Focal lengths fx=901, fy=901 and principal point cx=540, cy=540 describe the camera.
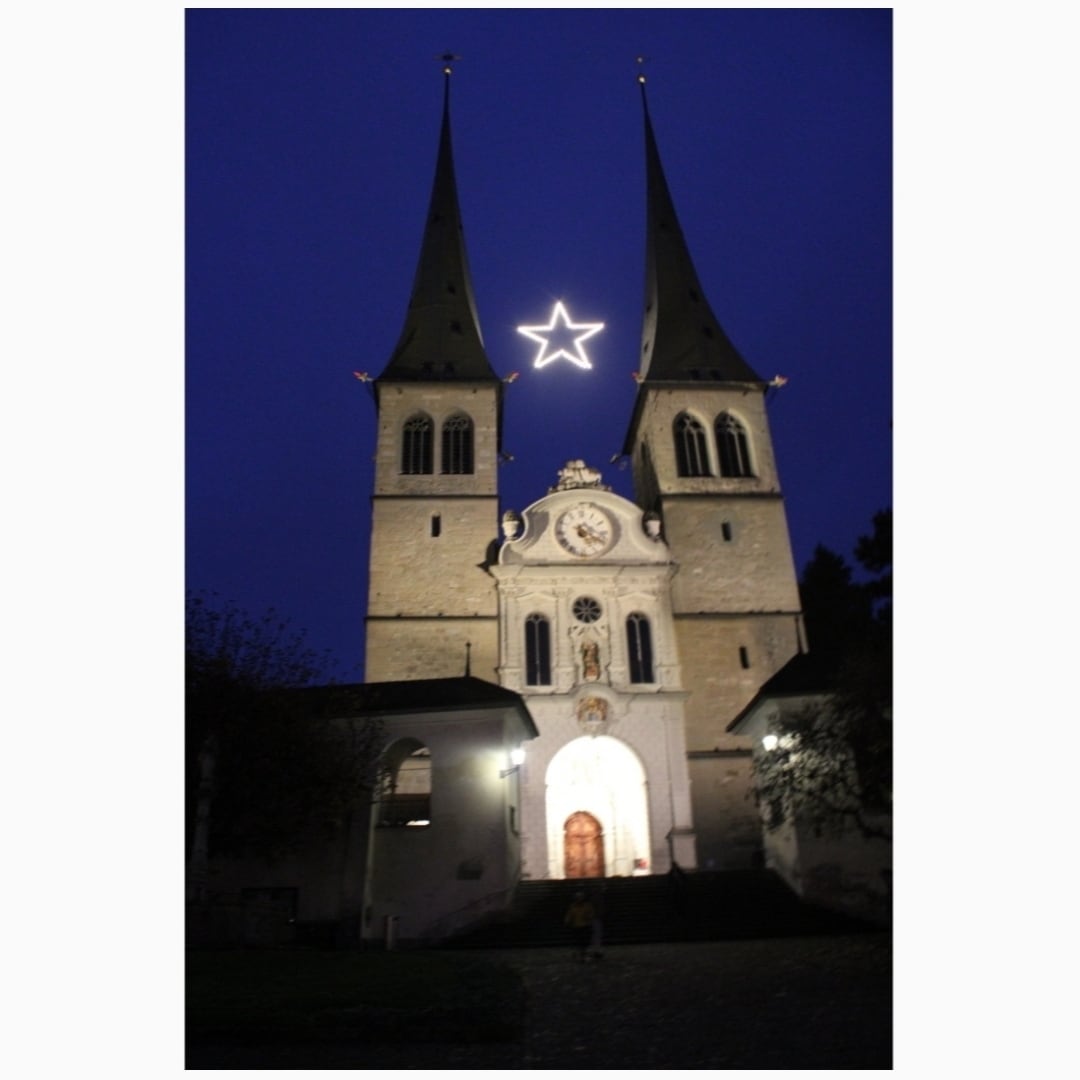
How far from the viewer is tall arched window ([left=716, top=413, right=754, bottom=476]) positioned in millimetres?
28578

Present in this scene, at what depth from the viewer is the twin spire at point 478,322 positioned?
100 feet

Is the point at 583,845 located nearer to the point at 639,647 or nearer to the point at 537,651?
the point at 537,651

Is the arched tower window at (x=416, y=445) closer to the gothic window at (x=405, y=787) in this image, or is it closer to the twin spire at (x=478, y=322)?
the twin spire at (x=478, y=322)

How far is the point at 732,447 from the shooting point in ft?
95.3

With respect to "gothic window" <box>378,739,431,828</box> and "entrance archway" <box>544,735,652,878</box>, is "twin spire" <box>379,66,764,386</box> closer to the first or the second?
"entrance archway" <box>544,735,652,878</box>

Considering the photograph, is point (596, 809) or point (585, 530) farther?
point (585, 530)

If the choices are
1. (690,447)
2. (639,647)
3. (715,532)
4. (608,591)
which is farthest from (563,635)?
(690,447)

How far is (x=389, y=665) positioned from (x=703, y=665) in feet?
28.1

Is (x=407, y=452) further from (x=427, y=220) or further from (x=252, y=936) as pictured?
(x=252, y=936)

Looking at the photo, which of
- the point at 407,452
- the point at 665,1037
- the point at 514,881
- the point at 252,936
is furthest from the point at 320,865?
the point at 407,452

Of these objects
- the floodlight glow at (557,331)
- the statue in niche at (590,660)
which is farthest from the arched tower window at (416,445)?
the floodlight glow at (557,331)

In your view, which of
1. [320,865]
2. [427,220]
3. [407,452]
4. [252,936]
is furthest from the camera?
[427,220]

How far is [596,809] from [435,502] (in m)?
10.2

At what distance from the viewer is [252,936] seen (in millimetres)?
12406
